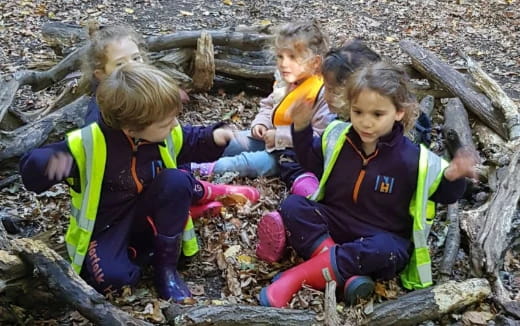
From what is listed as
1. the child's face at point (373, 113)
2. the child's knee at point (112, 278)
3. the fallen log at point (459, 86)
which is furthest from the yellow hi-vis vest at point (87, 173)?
the fallen log at point (459, 86)

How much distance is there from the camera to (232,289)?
3398mm

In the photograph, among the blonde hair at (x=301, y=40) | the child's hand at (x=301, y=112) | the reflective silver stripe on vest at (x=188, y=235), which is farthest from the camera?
the blonde hair at (x=301, y=40)

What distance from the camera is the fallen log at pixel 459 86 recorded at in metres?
4.73

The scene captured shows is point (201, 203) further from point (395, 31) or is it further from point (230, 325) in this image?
point (395, 31)

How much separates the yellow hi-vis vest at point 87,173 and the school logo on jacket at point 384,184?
1005mm

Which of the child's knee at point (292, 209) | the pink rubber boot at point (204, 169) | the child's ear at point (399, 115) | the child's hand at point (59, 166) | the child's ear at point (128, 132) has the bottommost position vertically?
the pink rubber boot at point (204, 169)

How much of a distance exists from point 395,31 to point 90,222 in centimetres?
535

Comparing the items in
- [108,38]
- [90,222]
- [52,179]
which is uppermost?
[108,38]

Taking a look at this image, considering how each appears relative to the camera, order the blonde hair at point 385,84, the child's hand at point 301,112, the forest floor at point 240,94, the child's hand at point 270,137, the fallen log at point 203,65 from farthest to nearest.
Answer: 1. the fallen log at point 203,65
2. the child's hand at point 270,137
3. the forest floor at point 240,94
4. the child's hand at point 301,112
5. the blonde hair at point 385,84

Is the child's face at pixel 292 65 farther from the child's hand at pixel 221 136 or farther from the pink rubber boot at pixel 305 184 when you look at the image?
the child's hand at pixel 221 136

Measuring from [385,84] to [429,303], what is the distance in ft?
3.40

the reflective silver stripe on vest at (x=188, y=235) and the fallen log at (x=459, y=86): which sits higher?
the fallen log at (x=459, y=86)

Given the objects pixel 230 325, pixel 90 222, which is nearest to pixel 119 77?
pixel 90 222

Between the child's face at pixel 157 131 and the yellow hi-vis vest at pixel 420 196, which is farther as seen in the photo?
the yellow hi-vis vest at pixel 420 196
